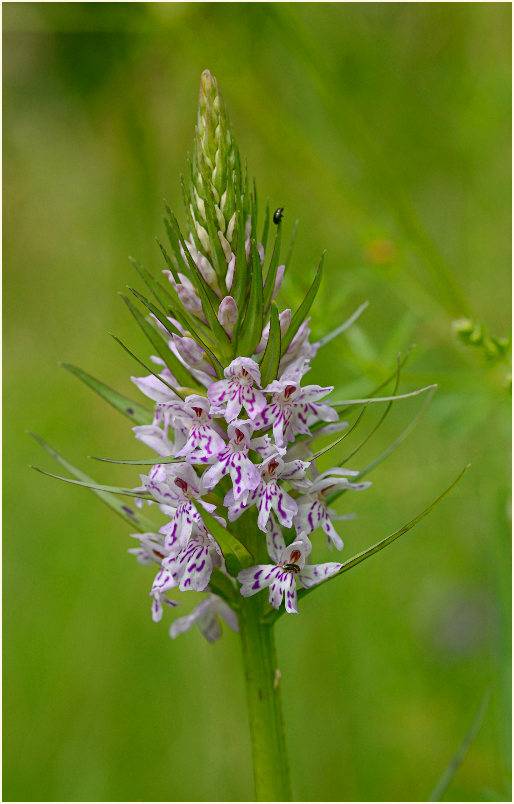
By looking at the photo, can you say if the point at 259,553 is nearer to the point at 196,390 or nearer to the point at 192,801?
the point at 196,390

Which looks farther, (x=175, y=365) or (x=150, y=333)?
(x=175, y=365)

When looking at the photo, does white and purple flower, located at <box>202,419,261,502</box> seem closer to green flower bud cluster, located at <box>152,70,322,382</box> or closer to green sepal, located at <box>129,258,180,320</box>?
green flower bud cluster, located at <box>152,70,322,382</box>

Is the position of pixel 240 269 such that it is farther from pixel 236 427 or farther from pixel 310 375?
pixel 310 375

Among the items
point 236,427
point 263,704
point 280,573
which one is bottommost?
point 263,704

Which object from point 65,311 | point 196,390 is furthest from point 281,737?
point 65,311

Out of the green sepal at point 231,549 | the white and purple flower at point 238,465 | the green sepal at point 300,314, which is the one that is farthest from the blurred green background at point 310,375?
the green sepal at point 231,549

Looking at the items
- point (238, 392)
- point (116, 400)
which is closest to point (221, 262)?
point (238, 392)

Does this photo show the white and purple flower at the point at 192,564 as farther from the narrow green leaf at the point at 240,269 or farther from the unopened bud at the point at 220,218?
the unopened bud at the point at 220,218
